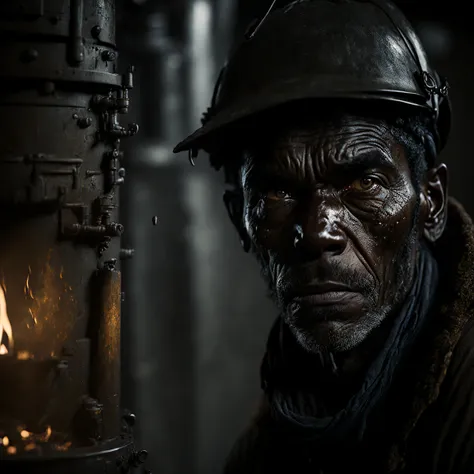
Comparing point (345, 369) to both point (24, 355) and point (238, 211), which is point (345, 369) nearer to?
point (238, 211)

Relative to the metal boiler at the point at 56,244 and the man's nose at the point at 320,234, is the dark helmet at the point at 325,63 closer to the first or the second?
the man's nose at the point at 320,234

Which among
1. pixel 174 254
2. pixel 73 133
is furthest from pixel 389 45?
pixel 174 254

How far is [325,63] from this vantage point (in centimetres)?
201

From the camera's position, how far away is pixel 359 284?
1.99 m

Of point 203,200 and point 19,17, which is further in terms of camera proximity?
point 203,200

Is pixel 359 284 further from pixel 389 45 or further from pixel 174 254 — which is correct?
pixel 174 254

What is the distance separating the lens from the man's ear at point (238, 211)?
2.39 meters

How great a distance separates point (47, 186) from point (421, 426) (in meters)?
1.07

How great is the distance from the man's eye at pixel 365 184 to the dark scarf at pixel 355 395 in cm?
31

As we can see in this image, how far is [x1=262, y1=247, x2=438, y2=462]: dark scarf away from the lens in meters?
2.03

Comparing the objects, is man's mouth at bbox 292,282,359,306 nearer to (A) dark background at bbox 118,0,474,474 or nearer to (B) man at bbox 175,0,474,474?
(B) man at bbox 175,0,474,474

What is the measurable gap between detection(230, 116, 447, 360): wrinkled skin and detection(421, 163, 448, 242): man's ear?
14 centimetres

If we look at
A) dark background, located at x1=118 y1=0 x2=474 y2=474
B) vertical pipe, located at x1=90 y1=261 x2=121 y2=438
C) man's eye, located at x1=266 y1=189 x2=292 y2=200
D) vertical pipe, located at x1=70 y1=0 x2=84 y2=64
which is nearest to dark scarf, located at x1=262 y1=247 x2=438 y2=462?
man's eye, located at x1=266 y1=189 x2=292 y2=200

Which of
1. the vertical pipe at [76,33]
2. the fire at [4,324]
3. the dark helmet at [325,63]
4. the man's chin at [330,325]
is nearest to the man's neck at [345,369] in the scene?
the man's chin at [330,325]
